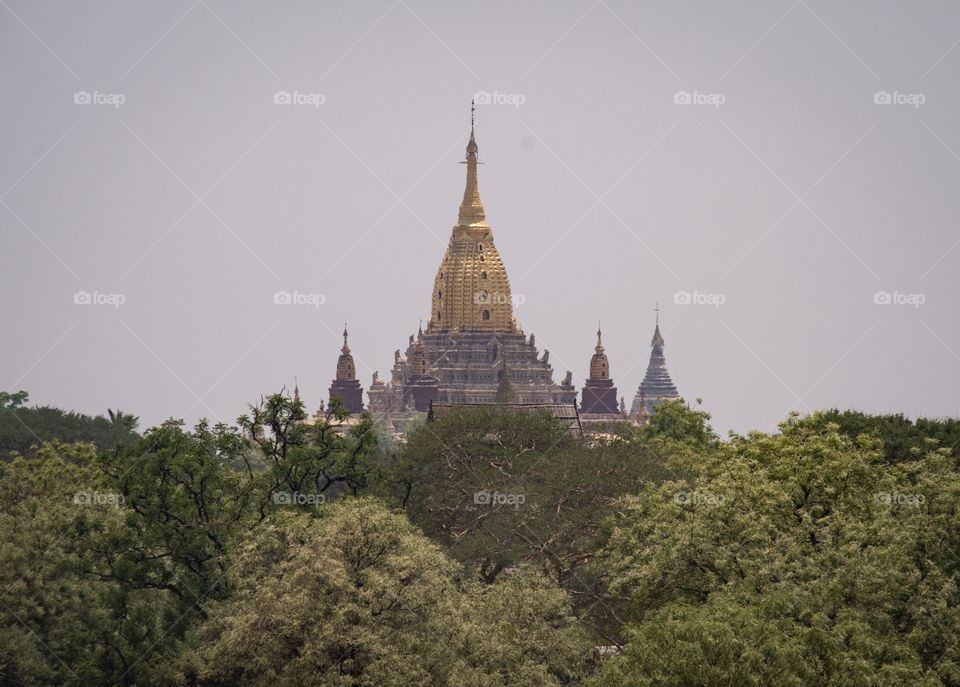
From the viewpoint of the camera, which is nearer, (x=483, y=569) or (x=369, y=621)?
(x=369, y=621)

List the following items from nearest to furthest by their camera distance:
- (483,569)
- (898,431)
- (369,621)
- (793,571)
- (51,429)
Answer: (793,571) → (369,621) → (483,569) → (898,431) → (51,429)

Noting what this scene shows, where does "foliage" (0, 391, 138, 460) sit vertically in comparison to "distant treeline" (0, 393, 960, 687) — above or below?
above

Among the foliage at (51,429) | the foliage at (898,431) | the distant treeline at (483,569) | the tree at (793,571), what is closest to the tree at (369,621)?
the distant treeline at (483,569)

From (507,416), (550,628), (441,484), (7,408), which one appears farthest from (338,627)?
(7,408)

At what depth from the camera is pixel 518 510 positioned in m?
89.4

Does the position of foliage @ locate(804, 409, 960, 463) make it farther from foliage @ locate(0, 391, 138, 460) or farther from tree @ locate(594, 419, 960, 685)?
foliage @ locate(0, 391, 138, 460)

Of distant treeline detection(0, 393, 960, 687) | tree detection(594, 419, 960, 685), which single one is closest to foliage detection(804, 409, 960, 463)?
distant treeline detection(0, 393, 960, 687)

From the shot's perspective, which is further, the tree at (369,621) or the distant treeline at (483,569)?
the tree at (369,621)

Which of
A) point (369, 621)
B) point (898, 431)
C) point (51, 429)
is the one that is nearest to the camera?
point (369, 621)

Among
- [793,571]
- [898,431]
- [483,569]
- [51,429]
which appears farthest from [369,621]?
[51,429]

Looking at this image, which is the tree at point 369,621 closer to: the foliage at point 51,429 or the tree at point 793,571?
the tree at point 793,571

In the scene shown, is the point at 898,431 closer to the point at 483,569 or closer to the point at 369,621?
the point at 483,569

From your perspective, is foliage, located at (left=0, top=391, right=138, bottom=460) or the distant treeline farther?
foliage, located at (left=0, top=391, right=138, bottom=460)

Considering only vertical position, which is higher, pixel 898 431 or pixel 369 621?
pixel 898 431
